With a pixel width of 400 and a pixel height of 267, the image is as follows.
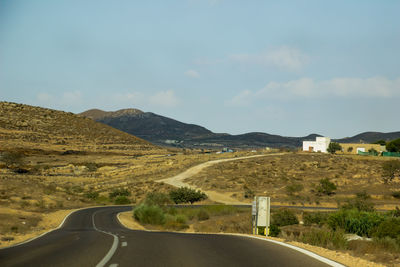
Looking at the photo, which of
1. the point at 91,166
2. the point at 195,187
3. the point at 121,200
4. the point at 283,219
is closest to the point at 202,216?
the point at 283,219

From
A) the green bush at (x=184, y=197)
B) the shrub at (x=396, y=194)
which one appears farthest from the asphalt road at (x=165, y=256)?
the shrub at (x=396, y=194)

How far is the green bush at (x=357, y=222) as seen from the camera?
2533 centimetres

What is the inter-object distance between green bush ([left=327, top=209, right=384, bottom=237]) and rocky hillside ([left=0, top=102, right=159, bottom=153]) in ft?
311

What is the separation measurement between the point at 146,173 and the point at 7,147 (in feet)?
126

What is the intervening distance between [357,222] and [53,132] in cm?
12123

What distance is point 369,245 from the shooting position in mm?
16141

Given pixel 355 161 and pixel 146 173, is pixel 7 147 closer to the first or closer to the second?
pixel 146 173

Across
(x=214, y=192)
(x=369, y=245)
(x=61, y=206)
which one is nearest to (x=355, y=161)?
(x=214, y=192)

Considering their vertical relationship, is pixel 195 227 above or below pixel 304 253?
below

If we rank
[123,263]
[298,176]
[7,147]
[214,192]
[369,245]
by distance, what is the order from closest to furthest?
1. [123,263]
2. [369,245]
3. [214,192]
4. [298,176]
5. [7,147]

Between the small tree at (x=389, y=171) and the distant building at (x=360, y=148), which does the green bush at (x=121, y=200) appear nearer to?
the small tree at (x=389, y=171)

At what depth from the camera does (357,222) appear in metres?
26.4

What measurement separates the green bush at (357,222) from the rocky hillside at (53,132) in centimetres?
9495

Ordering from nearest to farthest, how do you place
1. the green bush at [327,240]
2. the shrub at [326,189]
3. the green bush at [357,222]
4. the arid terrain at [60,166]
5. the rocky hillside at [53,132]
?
the green bush at [327,240] → the green bush at [357,222] → the arid terrain at [60,166] → the shrub at [326,189] → the rocky hillside at [53,132]
